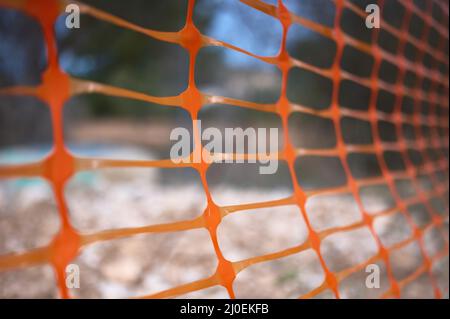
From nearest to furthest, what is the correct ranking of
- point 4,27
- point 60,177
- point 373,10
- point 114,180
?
point 60,177, point 373,10, point 114,180, point 4,27

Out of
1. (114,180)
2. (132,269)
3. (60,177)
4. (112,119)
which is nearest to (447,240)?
(132,269)

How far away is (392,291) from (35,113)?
4736 mm

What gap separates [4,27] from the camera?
4.34 m

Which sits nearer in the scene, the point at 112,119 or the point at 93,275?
the point at 93,275

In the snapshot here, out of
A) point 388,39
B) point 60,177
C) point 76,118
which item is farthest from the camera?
point 76,118

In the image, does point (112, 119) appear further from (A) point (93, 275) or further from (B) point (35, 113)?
(A) point (93, 275)

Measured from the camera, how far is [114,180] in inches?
143

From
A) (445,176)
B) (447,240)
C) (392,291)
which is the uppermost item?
(445,176)

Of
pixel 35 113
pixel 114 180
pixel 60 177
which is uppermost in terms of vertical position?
pixel 35 113

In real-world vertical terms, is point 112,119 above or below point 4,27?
below

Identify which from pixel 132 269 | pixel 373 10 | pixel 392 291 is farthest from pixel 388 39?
pixel 132 269

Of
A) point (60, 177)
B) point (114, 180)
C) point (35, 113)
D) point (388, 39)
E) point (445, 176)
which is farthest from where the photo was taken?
point (35, 113)

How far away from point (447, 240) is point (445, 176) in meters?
0.61

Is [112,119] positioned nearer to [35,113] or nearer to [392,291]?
[35,113]
